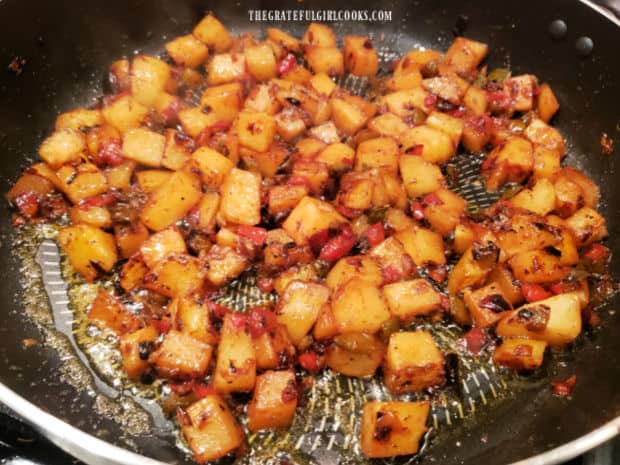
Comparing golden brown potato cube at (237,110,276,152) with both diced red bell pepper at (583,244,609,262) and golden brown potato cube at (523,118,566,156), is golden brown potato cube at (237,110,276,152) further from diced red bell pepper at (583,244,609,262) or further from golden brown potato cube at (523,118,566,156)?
diced red bell pepper at (583,244,609,262)

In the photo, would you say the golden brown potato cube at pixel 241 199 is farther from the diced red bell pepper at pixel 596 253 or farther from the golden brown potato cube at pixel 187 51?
the diced red bell pepper at pixel 596 253

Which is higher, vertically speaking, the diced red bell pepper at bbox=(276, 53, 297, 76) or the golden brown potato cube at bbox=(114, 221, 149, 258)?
the diced red bell pepper at bbox=(276, 53, 297, 76)

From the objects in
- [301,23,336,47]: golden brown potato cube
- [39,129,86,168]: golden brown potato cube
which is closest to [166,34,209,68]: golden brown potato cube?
[301,23,336,47]: golden brown potato cube

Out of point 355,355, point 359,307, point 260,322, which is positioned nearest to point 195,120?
point 260,322

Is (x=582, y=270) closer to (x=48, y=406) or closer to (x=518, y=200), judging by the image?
(x=518, y=200)

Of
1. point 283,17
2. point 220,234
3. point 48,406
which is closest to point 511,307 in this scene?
point 220,234

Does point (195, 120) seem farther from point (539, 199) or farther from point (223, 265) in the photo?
point (539, 199)

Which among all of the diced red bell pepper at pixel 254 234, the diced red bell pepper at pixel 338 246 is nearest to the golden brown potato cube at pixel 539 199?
the diced red bell pepper at pixel 338 246
